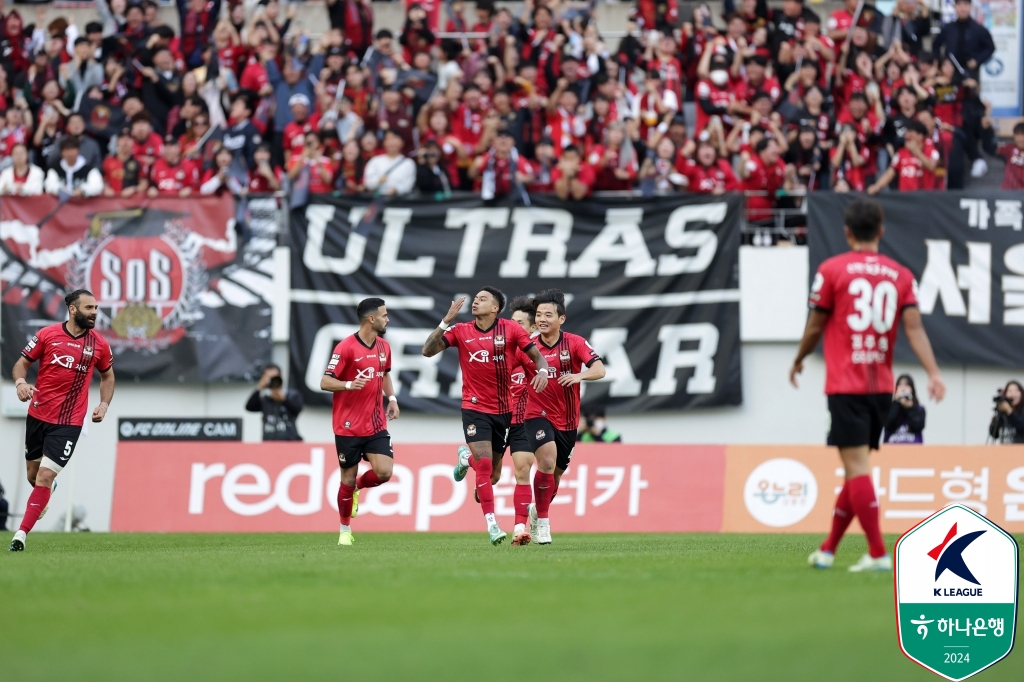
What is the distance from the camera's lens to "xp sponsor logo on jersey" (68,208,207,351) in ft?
78.1

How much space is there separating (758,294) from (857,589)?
15.3 metres

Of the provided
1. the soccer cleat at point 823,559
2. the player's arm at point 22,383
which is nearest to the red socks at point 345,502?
the player's arm at point 22,383

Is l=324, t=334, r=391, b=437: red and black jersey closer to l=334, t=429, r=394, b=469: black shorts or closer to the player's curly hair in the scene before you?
l=334, t=429, r=394, b=469: black shorts

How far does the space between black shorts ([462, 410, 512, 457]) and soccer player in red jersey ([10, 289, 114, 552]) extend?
12.1 feet

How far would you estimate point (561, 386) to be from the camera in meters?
14.4

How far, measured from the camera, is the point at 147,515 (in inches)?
822

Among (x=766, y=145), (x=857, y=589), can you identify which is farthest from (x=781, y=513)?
(x=857, y=589)

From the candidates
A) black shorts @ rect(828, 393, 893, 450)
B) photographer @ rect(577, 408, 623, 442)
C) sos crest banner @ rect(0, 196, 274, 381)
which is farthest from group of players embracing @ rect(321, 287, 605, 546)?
sos crest banner @ rect(0, 196, 274, 381)

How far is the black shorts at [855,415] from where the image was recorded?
9.07 metres

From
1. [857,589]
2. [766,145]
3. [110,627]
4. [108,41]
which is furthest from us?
→ [108,41]

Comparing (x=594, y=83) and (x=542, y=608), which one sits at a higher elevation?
(x=594, y=83)

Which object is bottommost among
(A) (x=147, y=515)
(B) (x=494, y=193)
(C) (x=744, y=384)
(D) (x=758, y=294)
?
(A) (x=147, y=515)

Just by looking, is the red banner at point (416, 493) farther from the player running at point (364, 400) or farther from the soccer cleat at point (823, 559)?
the soccer cleat at point (823, 559)

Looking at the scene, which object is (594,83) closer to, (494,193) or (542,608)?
(494,193)
